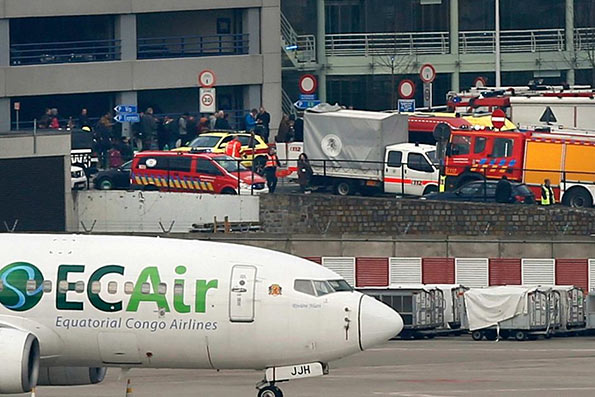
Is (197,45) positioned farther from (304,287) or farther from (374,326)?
(374,326)

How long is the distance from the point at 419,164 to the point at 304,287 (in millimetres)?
28191

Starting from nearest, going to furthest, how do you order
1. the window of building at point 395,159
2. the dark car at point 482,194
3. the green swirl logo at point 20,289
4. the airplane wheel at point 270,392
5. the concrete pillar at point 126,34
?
→ the green swirl logo at point 20,289 → the airplane wheel at point 270,392 → the dark car at point 482,194 → the window of building at point 395,159 → the concrete pillar at point 126,34

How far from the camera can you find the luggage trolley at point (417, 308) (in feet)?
138

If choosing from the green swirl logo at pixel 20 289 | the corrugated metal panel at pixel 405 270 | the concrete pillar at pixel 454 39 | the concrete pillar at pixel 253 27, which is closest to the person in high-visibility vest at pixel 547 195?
the corrugated metal panel at pixel 405 270

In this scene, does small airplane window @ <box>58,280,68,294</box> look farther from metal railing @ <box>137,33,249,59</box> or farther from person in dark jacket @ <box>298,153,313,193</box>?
metal railing @ <box>137,33,249,59</box>

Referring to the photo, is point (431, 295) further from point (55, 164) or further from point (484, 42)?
point (484, 42)

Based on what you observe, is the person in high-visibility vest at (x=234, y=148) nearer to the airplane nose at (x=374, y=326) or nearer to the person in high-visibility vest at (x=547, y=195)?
the person in high-visibility vest at (x=547, y=195)

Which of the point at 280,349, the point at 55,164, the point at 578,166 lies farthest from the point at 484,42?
the point at 280,349

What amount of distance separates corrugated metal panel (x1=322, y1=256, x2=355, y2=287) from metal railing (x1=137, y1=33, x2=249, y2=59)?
33.2 metres

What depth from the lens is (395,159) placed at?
180ft

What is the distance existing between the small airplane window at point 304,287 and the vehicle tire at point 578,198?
88.7 ft

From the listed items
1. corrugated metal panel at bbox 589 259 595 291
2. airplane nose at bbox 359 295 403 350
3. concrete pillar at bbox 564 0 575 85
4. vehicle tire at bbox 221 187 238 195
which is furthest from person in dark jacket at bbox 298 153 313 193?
concrete pillar at bbox 564 0 575 85

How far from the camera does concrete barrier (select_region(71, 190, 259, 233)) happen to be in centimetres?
5078

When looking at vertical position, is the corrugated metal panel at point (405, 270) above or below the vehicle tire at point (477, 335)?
above
